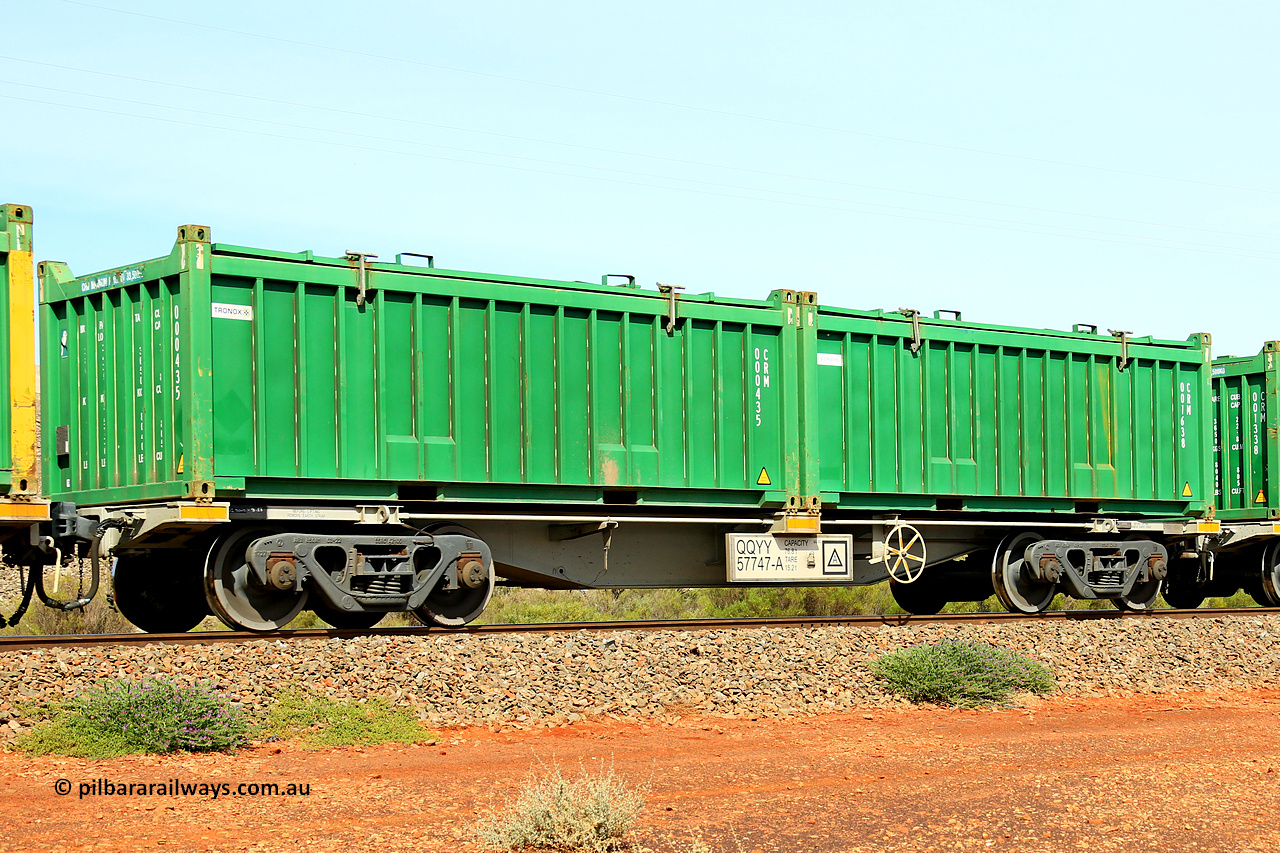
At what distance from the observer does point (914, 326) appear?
50.8 ft

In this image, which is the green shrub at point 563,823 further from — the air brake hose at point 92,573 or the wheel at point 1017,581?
the wheel at point 1017,581

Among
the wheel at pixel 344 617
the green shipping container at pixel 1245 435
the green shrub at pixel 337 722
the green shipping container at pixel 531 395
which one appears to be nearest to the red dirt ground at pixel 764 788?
the green shrub at pixel 337 722

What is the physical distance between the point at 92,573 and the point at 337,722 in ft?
10.1

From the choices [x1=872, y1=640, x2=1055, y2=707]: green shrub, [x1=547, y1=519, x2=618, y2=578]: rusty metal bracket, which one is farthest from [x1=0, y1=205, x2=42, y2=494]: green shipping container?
[x1=872, y1=640, x2=1055, y2=707]: green shrub

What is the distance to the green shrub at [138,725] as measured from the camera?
8.23 metres

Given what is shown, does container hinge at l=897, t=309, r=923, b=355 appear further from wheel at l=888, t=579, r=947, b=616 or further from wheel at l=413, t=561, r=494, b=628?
wheel at l=413, t=561, r=494, b=628

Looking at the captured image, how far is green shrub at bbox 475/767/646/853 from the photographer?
6.20 m

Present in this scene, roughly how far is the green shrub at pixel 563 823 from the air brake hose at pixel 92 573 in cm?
543

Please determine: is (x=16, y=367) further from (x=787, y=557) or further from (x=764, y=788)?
(x=787, y=557)

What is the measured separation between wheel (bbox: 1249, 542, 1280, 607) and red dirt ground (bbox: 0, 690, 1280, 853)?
28.9 feet

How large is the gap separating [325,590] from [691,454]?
420 centimetres

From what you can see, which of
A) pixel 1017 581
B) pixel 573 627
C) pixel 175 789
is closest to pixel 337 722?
pixel 175 789

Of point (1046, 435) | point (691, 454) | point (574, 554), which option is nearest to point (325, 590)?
point (574, 554)

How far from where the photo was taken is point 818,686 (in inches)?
438
